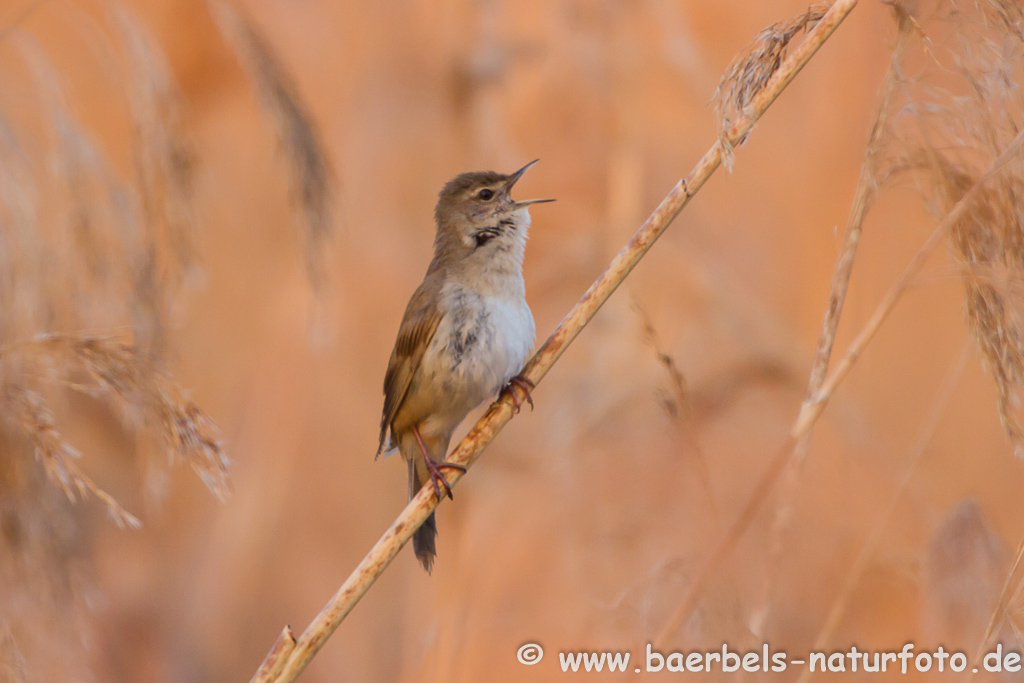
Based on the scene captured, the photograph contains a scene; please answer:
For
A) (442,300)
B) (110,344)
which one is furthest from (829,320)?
(110,344)

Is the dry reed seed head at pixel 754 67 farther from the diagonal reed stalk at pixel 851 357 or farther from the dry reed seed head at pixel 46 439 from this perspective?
the dry reed seed head at pixel 46 439

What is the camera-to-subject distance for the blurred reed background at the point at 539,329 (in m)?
1.67

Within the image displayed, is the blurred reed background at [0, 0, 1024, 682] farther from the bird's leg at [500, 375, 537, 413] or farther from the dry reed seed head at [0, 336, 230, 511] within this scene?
the bird's leg at [500, 375, 537, 413]

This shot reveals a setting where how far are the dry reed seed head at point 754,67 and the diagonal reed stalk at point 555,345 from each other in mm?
29

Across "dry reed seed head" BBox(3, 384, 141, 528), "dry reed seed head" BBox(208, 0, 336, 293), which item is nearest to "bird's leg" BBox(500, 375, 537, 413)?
"dry reed seed head" BBox(208, 0, 336, 293)

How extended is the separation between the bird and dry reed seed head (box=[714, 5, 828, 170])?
2.23ft

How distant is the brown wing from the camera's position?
7.86 ft

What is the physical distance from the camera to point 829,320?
163 cm

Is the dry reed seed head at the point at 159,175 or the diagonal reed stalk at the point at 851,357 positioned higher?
the dry reed seed head at the point at 159,175

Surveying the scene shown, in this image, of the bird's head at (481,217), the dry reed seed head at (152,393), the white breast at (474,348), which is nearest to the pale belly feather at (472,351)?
the white breast at (474,348)

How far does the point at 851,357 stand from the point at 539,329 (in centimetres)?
176

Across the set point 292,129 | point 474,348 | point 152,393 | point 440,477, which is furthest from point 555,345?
point 292,129

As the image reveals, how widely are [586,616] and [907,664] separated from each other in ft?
3.20

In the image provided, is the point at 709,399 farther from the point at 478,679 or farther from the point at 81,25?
the point at 81,25
